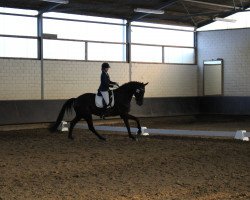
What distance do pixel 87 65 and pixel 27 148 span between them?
8.34 m

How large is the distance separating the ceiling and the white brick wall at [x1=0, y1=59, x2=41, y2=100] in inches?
77.1

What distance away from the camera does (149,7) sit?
63.3 feet

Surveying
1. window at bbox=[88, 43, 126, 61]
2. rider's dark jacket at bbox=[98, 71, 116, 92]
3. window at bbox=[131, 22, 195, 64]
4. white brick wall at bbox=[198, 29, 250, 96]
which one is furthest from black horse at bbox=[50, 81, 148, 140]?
white brick wall at bbox=[198, 29, 250, 96]

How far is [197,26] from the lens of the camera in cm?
2278

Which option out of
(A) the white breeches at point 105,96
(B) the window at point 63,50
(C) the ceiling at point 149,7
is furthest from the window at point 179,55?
(A) the white breeches at point 105,96

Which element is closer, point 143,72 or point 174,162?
point 174,162

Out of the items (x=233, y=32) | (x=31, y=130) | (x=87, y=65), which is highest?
(x=233, y=32)

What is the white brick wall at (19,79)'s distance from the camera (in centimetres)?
1593

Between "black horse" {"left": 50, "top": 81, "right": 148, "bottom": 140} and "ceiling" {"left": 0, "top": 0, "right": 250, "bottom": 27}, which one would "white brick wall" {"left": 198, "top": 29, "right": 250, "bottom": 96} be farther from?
"black horse" {"left": 50, "top": 81, "right": 148, "bottom": 140}

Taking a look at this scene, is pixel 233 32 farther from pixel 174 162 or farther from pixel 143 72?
pixel 174 162

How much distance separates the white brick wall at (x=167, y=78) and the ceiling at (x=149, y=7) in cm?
204

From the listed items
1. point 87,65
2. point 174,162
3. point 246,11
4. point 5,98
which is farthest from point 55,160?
point 246,11

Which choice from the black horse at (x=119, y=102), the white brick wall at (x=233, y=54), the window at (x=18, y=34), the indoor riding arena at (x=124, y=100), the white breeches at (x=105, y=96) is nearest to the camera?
the indoor riding arena at (x=124, y=100)

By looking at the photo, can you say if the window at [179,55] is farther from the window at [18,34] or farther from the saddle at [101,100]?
the saddle at [101,100]
